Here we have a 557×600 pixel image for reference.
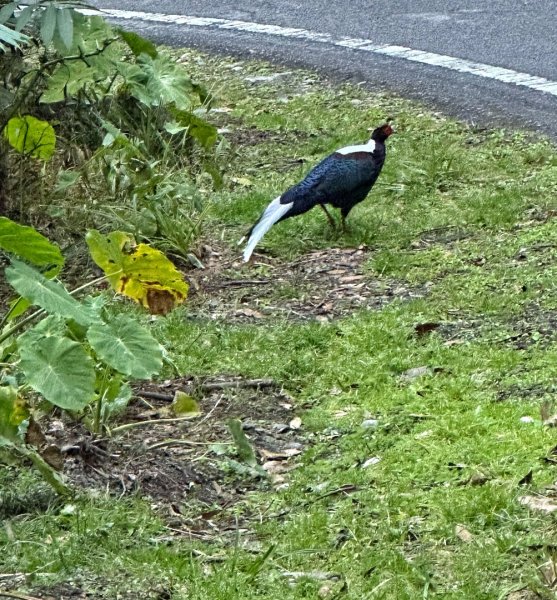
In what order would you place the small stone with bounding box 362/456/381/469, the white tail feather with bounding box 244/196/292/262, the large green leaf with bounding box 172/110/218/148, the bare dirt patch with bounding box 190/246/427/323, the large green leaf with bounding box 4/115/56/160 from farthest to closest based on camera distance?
1. the large green leaf with bounding box 172/110/218/148
2. the white tail feather with bounding box 244/196/292/262
3. the large green leaf with bounding box 4/115/56/160
4. the bare dirt patch with bounding box 190/246/427/323
5. the small stone with bounding box 362/456/381/469

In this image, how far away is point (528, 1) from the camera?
347 inches

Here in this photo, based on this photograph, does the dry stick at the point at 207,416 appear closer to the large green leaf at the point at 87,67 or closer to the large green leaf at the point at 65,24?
the large green leaf at the point at 65,24

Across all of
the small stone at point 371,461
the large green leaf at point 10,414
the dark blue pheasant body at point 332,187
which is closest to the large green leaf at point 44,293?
the large green leaf at point 10,414

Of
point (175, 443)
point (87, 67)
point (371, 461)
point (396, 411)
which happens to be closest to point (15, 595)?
point (175, 443)

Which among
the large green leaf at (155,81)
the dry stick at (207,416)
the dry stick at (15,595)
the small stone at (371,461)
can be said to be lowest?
the dry stick at (207,416)

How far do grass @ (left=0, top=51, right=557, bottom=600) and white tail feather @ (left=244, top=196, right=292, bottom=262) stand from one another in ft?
0.32

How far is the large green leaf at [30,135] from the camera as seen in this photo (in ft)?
16.5

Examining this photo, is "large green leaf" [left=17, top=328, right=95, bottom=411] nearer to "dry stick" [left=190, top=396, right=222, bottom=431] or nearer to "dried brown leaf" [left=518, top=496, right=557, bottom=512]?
"dry stick" [left=190, top=396, right=222, bottom=431]

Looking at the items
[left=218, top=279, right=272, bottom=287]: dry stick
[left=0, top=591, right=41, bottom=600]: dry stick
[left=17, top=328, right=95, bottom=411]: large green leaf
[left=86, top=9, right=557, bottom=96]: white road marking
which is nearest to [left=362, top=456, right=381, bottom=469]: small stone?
[left=17, top=328, right=95, bottom=411]: large green leaf

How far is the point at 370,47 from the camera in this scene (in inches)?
322

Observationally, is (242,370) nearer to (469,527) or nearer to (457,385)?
(457,385)

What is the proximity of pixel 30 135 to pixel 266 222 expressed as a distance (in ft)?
3.44

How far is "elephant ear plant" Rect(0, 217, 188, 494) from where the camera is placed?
3.28 metres

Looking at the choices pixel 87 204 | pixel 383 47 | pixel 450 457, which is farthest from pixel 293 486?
pixel 383 47
